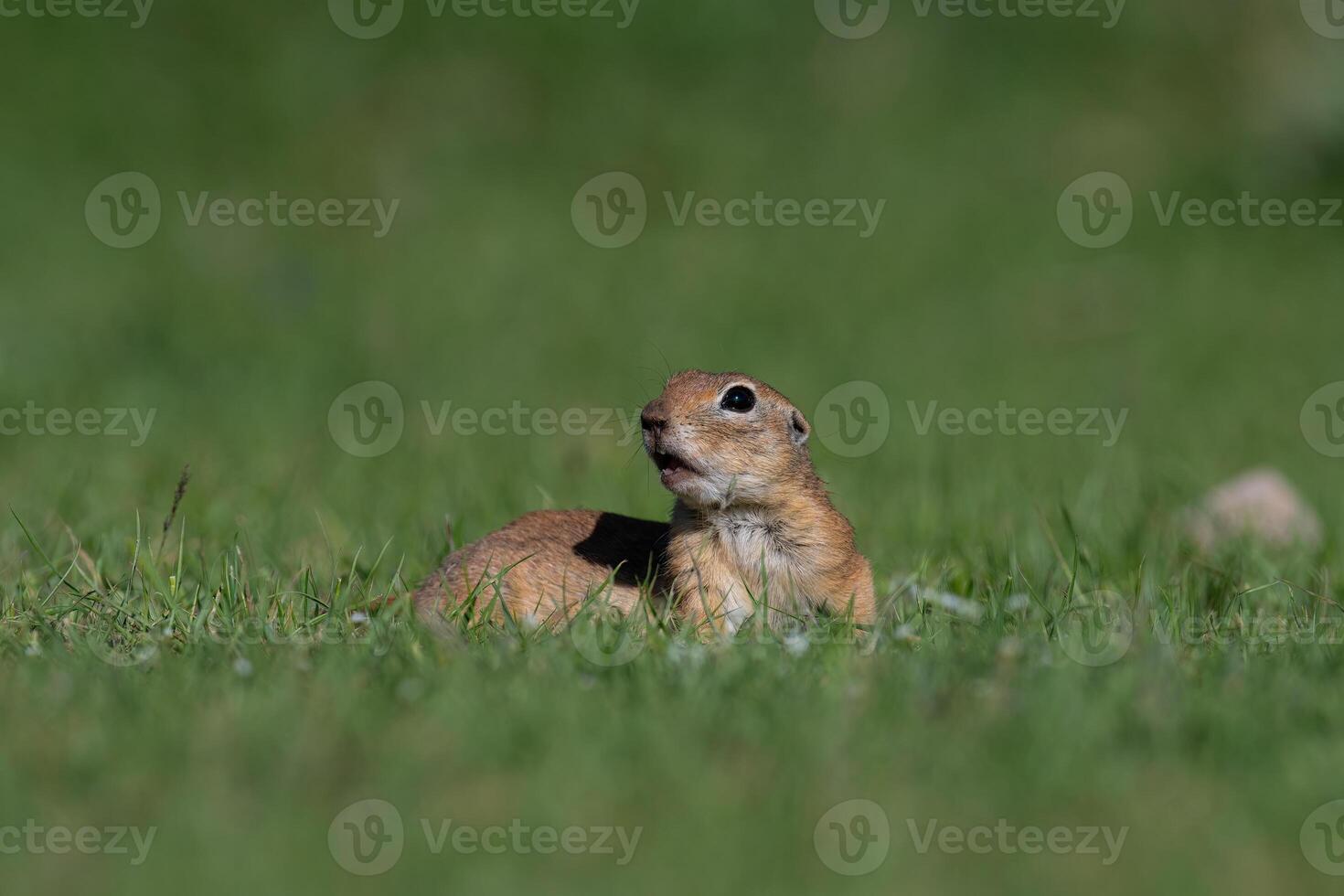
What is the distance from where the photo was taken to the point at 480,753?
11.2 feet

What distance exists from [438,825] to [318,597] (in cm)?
161

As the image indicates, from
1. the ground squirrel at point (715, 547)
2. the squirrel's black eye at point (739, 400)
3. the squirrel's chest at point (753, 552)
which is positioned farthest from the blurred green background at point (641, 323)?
the squirrel's black eye at point (739, 400)

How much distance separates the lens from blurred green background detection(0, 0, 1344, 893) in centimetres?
338

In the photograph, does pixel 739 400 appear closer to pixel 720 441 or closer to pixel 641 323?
pixel 720 441

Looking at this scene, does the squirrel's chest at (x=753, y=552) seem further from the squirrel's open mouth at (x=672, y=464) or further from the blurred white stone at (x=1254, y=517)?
the blurred white stone at (x=1254, y=517)

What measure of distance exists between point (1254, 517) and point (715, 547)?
2.52 m

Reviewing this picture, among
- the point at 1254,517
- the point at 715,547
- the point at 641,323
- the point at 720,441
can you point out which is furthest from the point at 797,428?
the point at 641,323

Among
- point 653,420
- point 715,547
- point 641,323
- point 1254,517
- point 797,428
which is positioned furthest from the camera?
point 641,323

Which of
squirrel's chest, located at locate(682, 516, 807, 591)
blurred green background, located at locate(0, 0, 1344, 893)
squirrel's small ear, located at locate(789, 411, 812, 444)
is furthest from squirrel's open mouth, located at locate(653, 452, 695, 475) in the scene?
blurred green background, located at locate(0, 0, 1344, 893)

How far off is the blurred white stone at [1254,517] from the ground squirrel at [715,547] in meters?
1.78

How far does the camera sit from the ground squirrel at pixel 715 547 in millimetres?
4727

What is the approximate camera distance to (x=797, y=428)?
16.9 ft

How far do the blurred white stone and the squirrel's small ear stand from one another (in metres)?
1.81

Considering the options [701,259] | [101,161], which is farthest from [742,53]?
[101,161]
